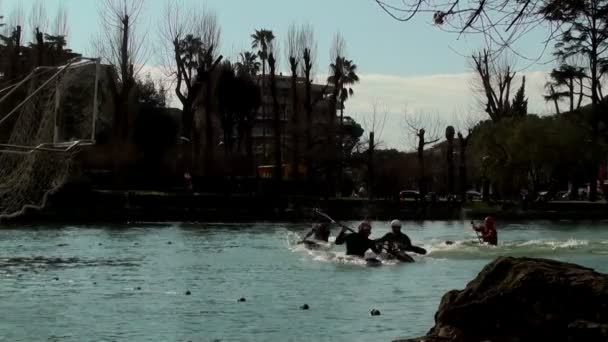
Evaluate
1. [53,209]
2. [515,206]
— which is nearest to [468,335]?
[53,209]

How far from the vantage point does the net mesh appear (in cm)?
1561

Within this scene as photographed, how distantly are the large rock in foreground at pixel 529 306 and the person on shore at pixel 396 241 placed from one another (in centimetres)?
2017

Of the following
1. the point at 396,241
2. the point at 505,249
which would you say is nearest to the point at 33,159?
the point at 396,241

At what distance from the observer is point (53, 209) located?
63875mm

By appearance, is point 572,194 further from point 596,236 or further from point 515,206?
point 596,236

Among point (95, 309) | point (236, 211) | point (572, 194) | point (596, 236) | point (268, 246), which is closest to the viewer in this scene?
point (95, 309)

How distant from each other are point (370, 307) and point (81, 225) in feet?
133

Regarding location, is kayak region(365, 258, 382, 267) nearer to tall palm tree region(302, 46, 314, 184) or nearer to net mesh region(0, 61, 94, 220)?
net mesh region(0, 61, 94, 220)

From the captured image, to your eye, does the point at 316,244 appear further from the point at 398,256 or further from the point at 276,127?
the point at 276,127

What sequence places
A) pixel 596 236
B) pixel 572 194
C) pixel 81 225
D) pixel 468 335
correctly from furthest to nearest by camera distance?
pixel 572 194, pixel 81 225, pixel 596 236, pixel 468 335

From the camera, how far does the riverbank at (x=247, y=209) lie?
65438 mm

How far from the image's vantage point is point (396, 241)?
1367 inches

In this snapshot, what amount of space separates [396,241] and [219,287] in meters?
9.18

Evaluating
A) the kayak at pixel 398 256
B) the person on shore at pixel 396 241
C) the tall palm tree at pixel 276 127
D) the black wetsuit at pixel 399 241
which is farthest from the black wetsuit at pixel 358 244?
the tall palm tree at pixel 276 127
